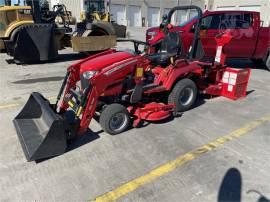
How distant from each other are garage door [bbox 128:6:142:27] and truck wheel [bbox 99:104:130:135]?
31.3 m

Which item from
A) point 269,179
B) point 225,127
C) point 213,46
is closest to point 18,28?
point 213,46

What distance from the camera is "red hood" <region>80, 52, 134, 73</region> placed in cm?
410

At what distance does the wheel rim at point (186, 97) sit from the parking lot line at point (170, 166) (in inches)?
45.2

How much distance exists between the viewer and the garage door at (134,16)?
33531 millimetres

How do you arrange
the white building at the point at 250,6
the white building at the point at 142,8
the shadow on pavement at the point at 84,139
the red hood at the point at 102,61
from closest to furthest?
the shadow on pavement at the point at 84,139 → the red hood at the point at 102,61 → the white building at the point at 250,6 → the white building at the point at 142,8

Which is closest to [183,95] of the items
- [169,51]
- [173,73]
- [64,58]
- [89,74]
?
[173,73]

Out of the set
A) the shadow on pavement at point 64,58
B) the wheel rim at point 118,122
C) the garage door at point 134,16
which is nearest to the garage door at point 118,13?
the garage door at point 134,16

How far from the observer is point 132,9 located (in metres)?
33.6

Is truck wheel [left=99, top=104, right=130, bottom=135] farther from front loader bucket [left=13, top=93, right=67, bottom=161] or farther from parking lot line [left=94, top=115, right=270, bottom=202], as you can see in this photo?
parking lot line [left=94, top=115, right=270, bottom=202]

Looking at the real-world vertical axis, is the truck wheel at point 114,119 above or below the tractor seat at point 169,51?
below

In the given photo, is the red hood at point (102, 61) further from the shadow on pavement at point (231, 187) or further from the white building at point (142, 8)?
the white building at point (142, 8)

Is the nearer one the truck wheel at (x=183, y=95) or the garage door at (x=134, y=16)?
the truck wheel at (x=183, y=95)

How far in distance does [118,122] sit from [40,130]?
1209 millimetres

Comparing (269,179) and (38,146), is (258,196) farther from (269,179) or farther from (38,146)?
(38,146)
